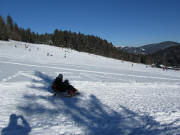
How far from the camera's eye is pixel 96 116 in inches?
166

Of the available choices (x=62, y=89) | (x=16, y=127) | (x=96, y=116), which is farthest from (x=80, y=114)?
(x=16, y=127)

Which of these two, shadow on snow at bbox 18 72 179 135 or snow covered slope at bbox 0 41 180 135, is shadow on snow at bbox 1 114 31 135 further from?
shadow on snow at bbox 18 72 179 135

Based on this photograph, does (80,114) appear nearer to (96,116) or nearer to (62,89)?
(96,116)

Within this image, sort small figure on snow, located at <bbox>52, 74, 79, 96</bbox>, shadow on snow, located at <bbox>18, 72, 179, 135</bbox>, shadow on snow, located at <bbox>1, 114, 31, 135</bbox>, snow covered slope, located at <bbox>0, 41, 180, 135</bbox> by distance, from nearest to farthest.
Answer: shadow on snow, located at <bbox>1, 114, 31, 135</bbox> < snow covered slope, located at <bbox>0, 41, 180, 135</bbox> < shadow on snow, located at <bbox>18, 72, 179, 135</bbox> < small figure on snow, located at <bbox>52, 74, 79, 96</bbox>

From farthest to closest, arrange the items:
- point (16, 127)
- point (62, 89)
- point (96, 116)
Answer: point (62, 89)
point (96, 116)
point (16, 127)

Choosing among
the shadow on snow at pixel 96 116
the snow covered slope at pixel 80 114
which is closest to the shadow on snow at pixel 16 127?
the snow covered slope at pixel 80 114

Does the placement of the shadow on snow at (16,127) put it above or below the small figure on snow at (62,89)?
below

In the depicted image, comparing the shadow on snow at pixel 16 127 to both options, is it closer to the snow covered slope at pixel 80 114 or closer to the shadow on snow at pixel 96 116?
the snow covered slope at pixel 80 114

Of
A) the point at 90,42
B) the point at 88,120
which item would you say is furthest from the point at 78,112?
the point at 90,42

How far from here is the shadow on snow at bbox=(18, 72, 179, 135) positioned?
3.55m

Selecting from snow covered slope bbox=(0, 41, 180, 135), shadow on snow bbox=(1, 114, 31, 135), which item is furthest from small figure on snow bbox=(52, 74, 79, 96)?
shadow on snow bbox=(1, 114, 31, 135)

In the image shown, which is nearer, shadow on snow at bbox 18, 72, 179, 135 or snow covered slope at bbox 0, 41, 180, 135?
snow covered slope at bbox 0, 41, 180, 135

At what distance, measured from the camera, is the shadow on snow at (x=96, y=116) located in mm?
3549

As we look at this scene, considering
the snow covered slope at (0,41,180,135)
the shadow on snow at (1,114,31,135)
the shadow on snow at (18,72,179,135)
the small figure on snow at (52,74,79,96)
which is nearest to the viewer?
the shadow on snow at (1,114,31,135)
